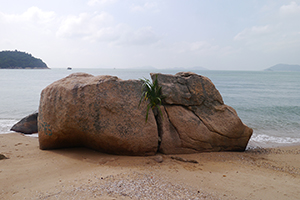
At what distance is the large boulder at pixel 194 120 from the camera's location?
229 inches

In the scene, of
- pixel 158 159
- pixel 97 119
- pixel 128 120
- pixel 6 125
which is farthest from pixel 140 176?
pixel 6 125

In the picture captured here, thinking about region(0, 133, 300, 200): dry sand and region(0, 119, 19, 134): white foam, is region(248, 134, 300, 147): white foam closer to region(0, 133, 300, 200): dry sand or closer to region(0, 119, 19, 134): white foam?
region(0, 133, 300, 200): dry sand

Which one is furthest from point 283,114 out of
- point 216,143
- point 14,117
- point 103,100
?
point 14,117

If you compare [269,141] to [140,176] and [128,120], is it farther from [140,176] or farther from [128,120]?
[140,176]

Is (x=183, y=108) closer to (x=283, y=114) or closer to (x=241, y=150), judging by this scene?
(x=241, y=150)

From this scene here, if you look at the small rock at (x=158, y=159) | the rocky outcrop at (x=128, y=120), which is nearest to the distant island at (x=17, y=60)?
the rocky outcrop at (x=128, y=120)

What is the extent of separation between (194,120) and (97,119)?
280 centimetres

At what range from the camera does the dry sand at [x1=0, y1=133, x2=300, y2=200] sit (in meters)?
3.33

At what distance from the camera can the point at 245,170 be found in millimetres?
4844

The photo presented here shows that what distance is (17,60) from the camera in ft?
299

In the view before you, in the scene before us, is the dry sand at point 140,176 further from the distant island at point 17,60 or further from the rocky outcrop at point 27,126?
the distant island at point 17,60

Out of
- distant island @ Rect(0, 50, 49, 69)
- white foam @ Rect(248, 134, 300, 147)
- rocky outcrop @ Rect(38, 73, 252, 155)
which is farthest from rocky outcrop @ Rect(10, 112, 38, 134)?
distant island @ Rect(0, 50, 49, 69)

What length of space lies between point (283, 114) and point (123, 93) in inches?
454

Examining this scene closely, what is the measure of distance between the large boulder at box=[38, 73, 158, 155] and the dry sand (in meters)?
0.30
